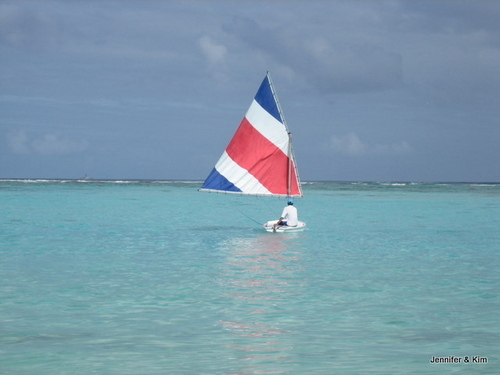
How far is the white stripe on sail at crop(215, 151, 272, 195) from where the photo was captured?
26.0 meters

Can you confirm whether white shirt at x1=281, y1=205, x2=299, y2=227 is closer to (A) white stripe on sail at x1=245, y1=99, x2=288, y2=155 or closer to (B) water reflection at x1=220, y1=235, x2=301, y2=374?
(A) white stripe on sail at x1=245, y1=99, x2=288, y2=155

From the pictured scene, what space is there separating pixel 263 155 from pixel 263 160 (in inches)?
7.9

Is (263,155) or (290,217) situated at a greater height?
(263,155)

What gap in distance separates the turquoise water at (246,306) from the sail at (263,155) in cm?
411

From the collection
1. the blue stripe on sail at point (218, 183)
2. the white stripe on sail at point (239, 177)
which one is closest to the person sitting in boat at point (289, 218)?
the white stripe on sail at point (239, 177)

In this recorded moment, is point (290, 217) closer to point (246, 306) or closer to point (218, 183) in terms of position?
point (218, 183)

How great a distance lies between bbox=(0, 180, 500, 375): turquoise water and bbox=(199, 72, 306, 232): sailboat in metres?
4.09

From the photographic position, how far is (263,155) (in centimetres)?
2584

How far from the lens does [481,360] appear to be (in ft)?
26.1

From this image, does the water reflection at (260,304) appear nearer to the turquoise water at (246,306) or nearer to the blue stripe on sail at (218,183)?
the turquoise water at (246,306)

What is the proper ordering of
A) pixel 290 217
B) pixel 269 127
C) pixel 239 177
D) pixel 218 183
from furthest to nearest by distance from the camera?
pixel 218 183 < pixel 239 177 < pixel 269 127 < pixel 290 217

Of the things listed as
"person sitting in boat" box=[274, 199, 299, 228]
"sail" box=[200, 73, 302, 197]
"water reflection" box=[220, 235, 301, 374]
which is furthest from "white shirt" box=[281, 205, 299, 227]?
"water reflection" box=[220, 235, 301, 374]

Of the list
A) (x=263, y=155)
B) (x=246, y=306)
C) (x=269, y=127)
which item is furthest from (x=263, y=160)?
(x=246, y=306)

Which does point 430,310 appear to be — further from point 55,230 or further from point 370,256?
point 55,230
